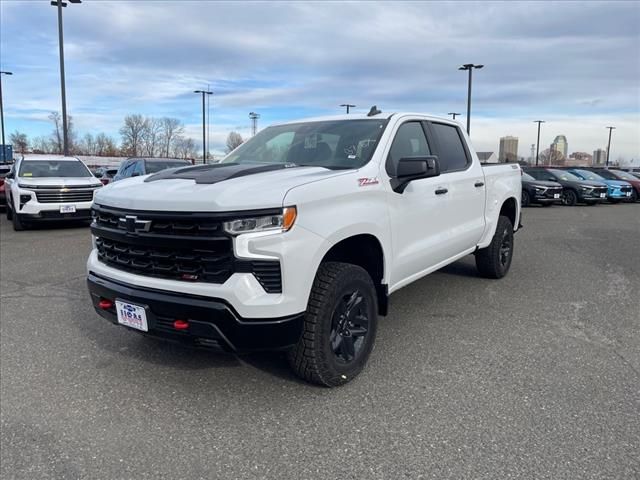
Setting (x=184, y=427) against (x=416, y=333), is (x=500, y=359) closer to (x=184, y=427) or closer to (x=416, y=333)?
(x=416, y=333)

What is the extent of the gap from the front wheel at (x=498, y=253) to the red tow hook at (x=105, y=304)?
4231 mm

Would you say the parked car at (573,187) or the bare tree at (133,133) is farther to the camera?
the bare tree at (133,133)

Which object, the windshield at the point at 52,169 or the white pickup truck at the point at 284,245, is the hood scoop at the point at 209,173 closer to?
the white pickup truck at the point at 284,245

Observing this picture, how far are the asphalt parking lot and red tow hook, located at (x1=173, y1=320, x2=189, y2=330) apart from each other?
1.92 ft

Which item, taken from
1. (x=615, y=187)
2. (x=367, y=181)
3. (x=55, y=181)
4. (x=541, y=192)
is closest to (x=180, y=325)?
(x=367, y=181)

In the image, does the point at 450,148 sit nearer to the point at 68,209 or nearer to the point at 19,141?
the point at 68,209

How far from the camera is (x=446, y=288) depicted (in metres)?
5.97

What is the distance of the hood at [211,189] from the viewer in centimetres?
283

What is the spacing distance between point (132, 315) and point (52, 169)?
10.7 metres

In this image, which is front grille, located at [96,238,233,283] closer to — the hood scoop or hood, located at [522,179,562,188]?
the hood scoop

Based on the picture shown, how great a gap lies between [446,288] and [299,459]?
3712mm

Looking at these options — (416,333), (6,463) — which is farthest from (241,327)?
(416,333)

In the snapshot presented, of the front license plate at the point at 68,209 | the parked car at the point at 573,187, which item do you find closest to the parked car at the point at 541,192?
the parked car at the point at 573,187

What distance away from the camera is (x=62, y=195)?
11.1m
